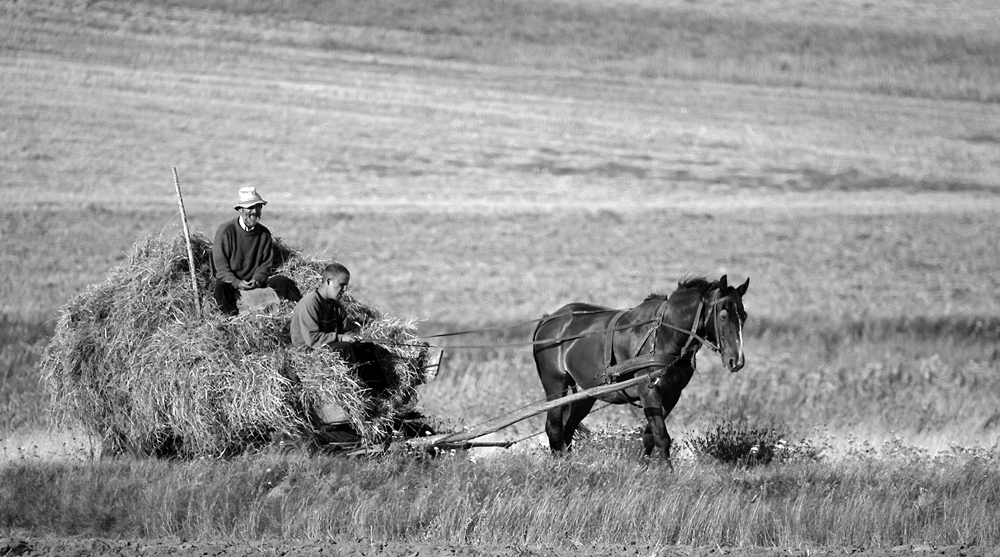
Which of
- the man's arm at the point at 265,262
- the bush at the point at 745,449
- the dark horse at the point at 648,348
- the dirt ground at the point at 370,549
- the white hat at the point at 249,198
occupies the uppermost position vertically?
the white hat at the point at 249,198

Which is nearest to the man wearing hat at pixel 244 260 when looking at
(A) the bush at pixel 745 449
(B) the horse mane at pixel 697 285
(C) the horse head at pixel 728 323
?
(B) the horse mane at pixel 697 285

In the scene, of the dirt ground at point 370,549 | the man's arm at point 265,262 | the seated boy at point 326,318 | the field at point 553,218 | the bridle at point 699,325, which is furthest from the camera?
the man's arm at point 265,262

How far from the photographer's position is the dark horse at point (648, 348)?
8281 mm

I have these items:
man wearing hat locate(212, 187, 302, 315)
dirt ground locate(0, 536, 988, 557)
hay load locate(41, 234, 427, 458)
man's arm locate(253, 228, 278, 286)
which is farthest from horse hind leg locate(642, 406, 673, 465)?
man's arm locate(253, 228, 278, 286)

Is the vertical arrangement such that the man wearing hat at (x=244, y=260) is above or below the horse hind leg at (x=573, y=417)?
above

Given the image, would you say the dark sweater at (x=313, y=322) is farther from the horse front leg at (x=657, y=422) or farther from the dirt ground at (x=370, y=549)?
the horse front leg at (x=657, y=422)

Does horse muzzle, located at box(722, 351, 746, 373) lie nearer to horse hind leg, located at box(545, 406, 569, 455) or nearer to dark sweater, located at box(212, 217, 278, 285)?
horse hind leg, located at box(545, 406, 569, 455)

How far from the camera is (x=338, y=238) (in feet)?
61.9

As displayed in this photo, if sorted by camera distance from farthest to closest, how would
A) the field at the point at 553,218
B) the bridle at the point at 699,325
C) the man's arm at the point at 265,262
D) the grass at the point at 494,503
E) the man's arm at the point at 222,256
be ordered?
1. the man's arm at the point at 265,262
2. the man's arm at the point at 222,256
3. the bridle at the point at 699,325
4. the field at the point at 553,218
5. the grass at the point at 494,503

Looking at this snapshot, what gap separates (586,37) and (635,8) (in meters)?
1.94

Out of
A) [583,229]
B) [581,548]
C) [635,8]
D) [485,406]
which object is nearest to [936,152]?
[635,8]

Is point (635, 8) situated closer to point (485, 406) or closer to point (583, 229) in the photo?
point (583, 229)

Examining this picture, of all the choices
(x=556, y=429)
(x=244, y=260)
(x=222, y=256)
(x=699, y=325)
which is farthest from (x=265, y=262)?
(x=699, y=325)

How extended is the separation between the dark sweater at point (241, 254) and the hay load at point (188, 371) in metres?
0.26
